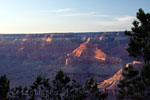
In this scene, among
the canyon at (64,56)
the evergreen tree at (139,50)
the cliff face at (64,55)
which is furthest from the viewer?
the cliff face at (64,55)

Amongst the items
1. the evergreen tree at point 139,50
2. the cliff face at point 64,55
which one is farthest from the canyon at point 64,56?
the evergreen tree at point 139,50

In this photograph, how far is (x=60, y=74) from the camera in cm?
3297

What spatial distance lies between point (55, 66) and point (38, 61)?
2668 centimetres

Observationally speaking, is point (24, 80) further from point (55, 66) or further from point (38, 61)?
point (38, 61)

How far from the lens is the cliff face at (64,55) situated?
133 metres

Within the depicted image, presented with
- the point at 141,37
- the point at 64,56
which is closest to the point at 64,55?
the point at 64,56

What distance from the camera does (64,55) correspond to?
172 meters

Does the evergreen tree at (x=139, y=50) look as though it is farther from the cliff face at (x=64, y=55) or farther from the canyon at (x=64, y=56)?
the cliff face at (x=64, y=55)

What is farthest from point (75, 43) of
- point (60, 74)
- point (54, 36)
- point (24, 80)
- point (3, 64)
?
point (60, 74)

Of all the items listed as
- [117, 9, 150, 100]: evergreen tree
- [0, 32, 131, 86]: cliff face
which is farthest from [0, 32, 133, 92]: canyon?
[117, 9, 150, 100]: evergreen tree

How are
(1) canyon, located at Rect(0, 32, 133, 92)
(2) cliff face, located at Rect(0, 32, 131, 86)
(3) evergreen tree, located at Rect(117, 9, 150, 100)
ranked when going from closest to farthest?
(3) evergreen tree, located at Rect(117, 9, 150, 100) → (1) canyon, located at Rect(0, 32, 133, 92) → (2) cliff face, located at Rect(0, 32, 131, 86)

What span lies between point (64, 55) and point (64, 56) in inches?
670

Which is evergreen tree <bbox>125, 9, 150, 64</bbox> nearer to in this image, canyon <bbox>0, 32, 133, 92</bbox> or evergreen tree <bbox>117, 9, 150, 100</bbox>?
evergreen tree <bbox>117, 9, 150, 100</bbox>

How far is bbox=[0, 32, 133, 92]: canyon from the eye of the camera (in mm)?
132238
